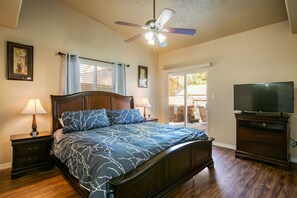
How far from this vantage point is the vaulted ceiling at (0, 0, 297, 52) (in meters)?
2.93

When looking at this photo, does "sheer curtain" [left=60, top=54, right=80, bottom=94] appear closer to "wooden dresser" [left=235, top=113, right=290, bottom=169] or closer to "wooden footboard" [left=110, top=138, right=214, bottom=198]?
"wooden footboard" [left=110, top=138, right=214, bottom=198]

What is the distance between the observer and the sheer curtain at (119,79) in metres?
4.59

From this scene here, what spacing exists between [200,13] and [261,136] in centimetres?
280

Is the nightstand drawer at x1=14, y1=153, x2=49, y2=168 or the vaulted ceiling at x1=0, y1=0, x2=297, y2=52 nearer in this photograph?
the nightstand drawer at x1=14, y1=153, x2=49, y2=168

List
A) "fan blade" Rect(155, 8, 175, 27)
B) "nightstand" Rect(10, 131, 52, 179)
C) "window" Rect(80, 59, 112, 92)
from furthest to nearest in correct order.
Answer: "window" Rect(80, 59, 112, 92) < "nightstand" Rect(10, 131, 52, 179) < "fan blade" Rect(155, 8, 175, 27)

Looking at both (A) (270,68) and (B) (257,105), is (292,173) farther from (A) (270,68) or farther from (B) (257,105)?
(A) (270,68)

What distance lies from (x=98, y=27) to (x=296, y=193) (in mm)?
5028

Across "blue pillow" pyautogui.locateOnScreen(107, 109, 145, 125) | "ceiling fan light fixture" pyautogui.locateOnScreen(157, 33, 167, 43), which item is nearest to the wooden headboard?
"blue pillow" pyautogui.locateOnScreen(107, 109, 145, 125)

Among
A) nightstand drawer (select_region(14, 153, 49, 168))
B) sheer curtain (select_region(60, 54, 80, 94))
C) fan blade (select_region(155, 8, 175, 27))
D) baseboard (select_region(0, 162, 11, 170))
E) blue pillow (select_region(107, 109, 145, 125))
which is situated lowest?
baseboard (select_region(0, 162, 11, 170))

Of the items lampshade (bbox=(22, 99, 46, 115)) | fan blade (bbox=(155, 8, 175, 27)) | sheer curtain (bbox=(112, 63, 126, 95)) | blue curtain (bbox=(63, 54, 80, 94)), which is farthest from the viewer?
sheer curtain (bbox=(112, 63, 126, 95))

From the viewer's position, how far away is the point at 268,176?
275cm

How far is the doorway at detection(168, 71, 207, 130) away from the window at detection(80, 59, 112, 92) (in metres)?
2.20

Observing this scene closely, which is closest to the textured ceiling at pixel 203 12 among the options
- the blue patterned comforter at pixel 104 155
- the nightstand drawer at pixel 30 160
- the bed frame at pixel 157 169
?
the bed frame at pixel 157 169

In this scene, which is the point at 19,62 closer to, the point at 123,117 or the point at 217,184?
the point at 123,117
